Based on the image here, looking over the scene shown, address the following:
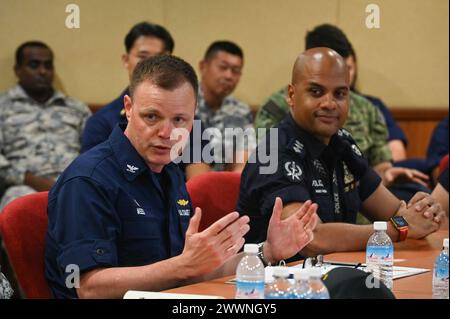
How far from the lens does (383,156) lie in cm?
456

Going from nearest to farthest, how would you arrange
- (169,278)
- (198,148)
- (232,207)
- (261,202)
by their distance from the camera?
(169,278), (261,202), (232,207), (198,148)

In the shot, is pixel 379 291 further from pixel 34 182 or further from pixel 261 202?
pixel 34 182

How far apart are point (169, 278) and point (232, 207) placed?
1026 millimetres

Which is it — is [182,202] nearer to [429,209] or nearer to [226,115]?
[429,209]

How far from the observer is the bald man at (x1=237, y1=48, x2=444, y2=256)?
2.75m

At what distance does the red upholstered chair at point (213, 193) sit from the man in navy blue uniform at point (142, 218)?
0.35 metres

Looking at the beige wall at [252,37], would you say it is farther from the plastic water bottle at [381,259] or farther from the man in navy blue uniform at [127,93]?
the plastic water bottle at [381,259]

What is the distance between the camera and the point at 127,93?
150 inches

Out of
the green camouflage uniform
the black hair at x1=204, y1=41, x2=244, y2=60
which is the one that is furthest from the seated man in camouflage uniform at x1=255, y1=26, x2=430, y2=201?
the green camouflage uniform

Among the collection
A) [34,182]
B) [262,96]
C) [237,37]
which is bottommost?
[34,182]

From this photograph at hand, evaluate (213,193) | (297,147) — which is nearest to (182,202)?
(213,193)

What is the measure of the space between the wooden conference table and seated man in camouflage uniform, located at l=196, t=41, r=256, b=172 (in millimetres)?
2065
